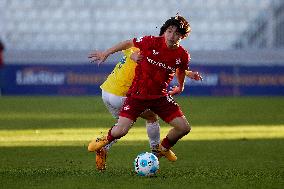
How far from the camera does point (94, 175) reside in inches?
340

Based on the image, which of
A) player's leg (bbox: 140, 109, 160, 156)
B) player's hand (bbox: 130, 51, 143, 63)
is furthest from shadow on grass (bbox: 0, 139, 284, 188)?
player's hand (bbox: 130, 51, 143, 63)

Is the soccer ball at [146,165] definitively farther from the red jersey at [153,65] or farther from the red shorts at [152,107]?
the red jersey at [153,65]

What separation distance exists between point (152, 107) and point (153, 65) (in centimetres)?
47

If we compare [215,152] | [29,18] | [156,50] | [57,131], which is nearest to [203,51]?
[29,18]

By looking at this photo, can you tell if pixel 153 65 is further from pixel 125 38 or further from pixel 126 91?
pixel 125 38

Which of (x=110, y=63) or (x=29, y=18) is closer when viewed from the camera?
(x=110, y=63)

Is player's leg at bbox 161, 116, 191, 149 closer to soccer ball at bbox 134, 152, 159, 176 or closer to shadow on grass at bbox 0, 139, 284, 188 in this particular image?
shadow on grass at bbox 0, 139, 284, 188

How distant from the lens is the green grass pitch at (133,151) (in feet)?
26.8

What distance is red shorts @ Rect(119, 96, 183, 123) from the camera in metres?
9.19

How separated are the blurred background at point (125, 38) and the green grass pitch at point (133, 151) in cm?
848

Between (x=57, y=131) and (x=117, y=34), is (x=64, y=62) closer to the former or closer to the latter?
(x=117, y=34)

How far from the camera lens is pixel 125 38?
39.0m

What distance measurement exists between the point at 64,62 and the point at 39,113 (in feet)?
34.7

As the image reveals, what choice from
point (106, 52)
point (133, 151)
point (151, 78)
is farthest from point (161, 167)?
point (133, 151)
